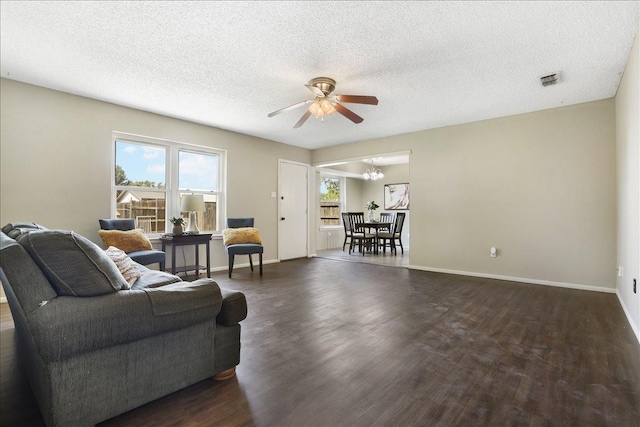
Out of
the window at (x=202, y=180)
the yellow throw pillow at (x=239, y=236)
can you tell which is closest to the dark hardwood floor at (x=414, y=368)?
the yellow throw pillow at (x=239, y=236)

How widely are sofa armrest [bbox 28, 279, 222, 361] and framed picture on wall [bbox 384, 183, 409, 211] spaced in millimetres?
7899

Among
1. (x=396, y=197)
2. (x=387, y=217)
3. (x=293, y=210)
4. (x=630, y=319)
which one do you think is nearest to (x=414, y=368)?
(x=630, y=319)

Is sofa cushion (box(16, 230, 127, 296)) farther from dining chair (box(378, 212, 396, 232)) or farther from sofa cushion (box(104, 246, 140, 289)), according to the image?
dining chair (box(378, 212, 396, 232))

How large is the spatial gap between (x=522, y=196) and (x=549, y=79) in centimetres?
173

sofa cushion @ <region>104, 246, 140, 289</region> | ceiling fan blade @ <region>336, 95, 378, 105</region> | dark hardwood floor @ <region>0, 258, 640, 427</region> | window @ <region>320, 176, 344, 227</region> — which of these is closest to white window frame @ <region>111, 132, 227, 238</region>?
dark hardwood floor @ <region>0, 258, 640, 427</region>

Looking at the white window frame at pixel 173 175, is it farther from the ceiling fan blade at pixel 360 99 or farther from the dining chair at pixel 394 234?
the dining chair at pixel 394 234

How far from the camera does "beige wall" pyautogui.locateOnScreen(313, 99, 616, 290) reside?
13.1ft

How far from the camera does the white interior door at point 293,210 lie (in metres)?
6.50

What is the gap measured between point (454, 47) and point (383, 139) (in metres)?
3.29

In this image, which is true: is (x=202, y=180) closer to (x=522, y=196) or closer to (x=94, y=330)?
(x=94, y=330)

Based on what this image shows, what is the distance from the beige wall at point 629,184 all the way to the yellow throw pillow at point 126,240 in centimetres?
512

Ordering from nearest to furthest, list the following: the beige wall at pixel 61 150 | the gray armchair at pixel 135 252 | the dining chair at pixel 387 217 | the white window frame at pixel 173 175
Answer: the beige wall at pixel 61 150
the gray armchair at pixel 135 252
the white window frame at pixel 173 175
the dining chair at pixel 387 217

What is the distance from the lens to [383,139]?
606 cm

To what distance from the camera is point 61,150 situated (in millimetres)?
3820
